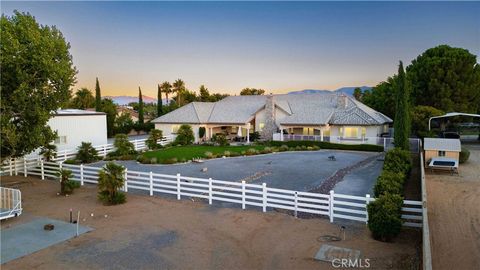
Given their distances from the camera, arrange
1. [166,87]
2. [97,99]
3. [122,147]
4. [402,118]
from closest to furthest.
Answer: [402,118] → [122,147] → [97,99] → [166,87]

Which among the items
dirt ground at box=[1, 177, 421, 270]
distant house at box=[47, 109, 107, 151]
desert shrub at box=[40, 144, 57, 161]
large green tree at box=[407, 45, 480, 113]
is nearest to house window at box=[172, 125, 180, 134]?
distant house at box=[47, 109, 107, 151]

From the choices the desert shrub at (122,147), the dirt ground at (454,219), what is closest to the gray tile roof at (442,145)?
the dirt ground at (454,219)

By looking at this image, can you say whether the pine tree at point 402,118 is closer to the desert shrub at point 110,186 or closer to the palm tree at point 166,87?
the desert shrub at point 110,186

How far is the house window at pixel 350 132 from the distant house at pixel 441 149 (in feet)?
36.1

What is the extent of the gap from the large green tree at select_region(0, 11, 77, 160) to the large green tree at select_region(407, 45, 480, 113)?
38.9 meters

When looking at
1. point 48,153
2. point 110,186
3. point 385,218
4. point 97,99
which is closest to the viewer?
point 385,218

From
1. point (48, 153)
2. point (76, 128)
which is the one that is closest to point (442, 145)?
point (48, 153)

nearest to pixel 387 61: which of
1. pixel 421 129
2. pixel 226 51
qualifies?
pixel 421 129

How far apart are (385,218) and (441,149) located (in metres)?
16.1

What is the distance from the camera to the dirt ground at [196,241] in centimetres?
841

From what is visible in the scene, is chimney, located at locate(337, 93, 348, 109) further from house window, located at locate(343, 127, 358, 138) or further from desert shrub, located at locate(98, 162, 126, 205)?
desert shrub, located at locate(98, 162, 126, 205)

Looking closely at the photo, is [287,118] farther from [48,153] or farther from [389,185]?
[389,185]

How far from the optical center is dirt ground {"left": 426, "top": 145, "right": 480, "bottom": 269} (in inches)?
336

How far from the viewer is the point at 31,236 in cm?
1049
